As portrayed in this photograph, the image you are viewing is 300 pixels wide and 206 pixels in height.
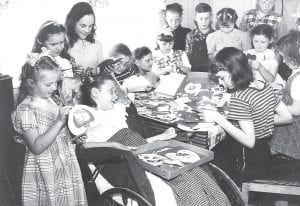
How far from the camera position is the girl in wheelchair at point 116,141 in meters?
2.12

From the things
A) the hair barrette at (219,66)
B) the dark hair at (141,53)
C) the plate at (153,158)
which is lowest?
the plate at (153,158)

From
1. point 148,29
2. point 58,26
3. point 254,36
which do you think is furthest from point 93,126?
point 148,29

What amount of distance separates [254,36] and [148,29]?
6.24ft

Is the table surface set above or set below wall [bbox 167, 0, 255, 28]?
below

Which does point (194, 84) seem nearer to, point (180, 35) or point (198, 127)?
point (198, 127)

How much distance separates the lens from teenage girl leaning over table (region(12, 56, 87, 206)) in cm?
212

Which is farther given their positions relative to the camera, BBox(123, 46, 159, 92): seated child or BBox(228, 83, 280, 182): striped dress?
BBox(123, 46, 159, 92): seated child

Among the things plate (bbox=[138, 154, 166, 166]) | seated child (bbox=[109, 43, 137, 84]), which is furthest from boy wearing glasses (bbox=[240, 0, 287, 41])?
plate (bbox=[138, 154, 166, 166])

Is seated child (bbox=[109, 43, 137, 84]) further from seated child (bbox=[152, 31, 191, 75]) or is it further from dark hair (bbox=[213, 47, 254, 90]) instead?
dark hair (bbox=[213, 47, 254, 90])

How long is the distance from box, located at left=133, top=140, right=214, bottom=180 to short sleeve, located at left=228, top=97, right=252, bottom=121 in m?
0.32

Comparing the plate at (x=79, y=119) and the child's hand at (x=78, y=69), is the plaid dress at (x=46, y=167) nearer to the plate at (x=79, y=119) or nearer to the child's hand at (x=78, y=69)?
the plate at (x=79, y=119)

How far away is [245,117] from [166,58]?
197 cm

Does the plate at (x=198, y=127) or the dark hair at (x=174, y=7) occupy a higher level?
the dark hair at (x=174, y=7)

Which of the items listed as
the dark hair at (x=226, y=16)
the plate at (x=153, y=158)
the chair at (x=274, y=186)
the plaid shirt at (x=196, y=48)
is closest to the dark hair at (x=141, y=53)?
the plaid shirt at (x=196, y=48)
